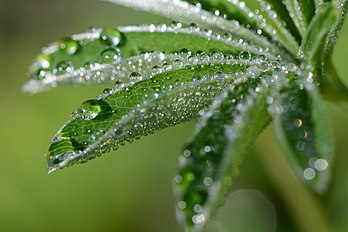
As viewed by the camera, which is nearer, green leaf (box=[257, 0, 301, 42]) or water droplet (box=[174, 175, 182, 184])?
water droplet (box=[174, 175, 182, 184])

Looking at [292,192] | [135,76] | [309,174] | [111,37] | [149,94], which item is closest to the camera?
[309,174]

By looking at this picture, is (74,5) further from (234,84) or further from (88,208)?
(234,84)

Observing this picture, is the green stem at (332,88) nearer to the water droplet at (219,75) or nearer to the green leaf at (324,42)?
the green leaf at (324,42)

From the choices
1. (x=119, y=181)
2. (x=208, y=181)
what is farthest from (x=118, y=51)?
(x=119, y=181)

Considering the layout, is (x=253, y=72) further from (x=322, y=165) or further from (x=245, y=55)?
(x=322, y=165)

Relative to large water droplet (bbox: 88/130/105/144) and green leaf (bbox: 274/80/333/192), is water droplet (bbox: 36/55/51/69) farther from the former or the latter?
green leaf (bbox: 274/80/333/192)

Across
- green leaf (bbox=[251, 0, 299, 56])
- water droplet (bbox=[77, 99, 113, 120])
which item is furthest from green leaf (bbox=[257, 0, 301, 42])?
water droplet (bbox=[77, 99, 113, 120])

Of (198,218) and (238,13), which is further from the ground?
(238,13)

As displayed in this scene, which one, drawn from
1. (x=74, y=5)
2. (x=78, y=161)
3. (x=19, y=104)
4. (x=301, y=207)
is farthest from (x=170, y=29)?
(x=74, y=5)
